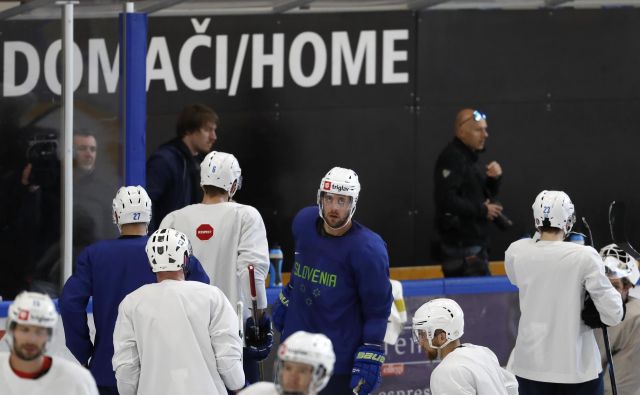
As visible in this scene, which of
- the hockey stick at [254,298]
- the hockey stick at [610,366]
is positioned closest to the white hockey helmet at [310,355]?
the hockey stick at [254,298]

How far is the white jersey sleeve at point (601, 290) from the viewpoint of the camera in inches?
363

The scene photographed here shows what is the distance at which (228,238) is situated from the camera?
9.17 m

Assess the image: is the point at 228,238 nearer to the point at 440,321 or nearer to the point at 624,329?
the point at 440,321

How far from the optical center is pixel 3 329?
10.3m

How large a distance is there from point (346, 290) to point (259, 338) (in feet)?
3.10

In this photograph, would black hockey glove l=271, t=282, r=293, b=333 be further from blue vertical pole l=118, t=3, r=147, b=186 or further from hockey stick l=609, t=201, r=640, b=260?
hockey stick l=609, t=201, r=640, b=260

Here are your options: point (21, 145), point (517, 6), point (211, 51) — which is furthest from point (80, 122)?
point (517, 6)

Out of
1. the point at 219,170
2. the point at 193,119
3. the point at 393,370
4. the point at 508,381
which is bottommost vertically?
the point at 393,370

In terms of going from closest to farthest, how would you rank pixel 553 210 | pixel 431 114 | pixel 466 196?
pixel 553 210, pixel 466 196, pixel 431 114

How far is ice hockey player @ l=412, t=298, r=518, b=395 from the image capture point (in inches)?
293

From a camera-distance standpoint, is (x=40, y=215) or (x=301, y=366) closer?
(x=301, y=366)

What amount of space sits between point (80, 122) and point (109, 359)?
2571 mm

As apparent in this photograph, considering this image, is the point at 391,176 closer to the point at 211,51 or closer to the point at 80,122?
the point at 211,51

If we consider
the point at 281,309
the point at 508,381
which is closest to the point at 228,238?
the point at 281,309
